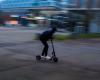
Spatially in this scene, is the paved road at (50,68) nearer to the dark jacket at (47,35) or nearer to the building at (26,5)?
the dark jacket at (47,35)

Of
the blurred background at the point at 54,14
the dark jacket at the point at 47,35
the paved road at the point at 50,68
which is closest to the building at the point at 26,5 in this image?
the blurred background at the point at 54,14

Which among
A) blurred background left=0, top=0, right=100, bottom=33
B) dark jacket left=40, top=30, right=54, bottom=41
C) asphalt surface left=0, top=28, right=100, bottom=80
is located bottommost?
blurred background left=0, top=0, right=100, bottom=33

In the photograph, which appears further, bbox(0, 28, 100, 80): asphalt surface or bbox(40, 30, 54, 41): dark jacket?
bbox(40, 30, 54, 41): dark jacket

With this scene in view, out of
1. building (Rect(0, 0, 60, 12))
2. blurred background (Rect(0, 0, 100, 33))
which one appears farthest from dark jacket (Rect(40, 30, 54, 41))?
building (Rect(0, 0, 60, 12))

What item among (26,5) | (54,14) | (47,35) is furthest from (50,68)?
(26,5)

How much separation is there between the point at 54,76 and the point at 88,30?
1978 cm

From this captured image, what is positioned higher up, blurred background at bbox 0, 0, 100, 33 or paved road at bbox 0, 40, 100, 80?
paved road at bbox 0, 40, 100, 80

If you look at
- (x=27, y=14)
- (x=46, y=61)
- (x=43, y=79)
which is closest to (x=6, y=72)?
(x=43, y=79)

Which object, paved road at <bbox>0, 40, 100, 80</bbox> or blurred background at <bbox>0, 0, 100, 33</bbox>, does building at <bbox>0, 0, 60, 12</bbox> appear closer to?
blurred background at <bbox>0, 0, 100, 33</bbox>

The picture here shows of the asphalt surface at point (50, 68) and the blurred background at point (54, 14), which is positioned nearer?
the asphalt surface at point (50, 68)

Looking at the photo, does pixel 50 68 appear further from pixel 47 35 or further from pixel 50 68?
pixel 47 35

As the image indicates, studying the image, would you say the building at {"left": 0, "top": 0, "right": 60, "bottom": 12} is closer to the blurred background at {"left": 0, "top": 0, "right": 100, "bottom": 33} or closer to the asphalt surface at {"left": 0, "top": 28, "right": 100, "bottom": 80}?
the blurred background at {"left": 0, "top": 0, "right": 100, "bottom": 33}

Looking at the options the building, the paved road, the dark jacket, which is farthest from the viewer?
the building

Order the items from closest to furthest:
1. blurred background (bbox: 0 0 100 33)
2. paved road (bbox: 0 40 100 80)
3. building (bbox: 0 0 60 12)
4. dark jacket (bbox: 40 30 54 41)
Result: 1. paved road (bbox: 0 40 100 80)
2. dark jacket (bbox: 40 30 54 41)
3. blurred background (bbox: 0 0 100 33)
4. building (bbox: 0 0 60 12)
